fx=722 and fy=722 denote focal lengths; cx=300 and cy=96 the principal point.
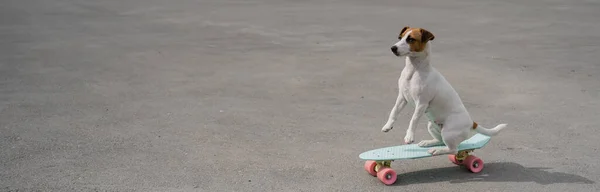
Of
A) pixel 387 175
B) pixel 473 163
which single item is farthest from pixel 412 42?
pixel 473 163

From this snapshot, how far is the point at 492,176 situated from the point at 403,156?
793 millimetres

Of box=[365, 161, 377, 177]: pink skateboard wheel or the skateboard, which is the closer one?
the skateboard

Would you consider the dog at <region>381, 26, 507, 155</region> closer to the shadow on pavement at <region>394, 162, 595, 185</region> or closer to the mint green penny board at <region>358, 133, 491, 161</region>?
the mint green penny board at <region>358, 133, 491, 161</region>

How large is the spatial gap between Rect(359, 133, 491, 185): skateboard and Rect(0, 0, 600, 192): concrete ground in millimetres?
90

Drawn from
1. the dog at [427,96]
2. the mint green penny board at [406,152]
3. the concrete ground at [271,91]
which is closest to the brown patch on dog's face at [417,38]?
the dog at [427,96]

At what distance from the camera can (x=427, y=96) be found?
5.06 m

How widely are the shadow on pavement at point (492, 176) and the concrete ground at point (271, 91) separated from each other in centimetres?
2

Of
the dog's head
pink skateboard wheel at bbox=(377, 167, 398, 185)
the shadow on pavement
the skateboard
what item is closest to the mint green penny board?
the skateboard

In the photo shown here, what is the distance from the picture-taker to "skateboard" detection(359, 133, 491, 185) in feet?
17.1

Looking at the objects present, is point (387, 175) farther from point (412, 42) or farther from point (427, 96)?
point (412, 42)

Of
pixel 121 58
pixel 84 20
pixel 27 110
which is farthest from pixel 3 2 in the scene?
pixel 27 110

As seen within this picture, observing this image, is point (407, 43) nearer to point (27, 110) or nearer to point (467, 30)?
point (27, 110)

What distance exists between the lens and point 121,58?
9148 mm

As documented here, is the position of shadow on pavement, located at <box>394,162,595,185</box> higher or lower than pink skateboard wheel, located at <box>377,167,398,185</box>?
lower
